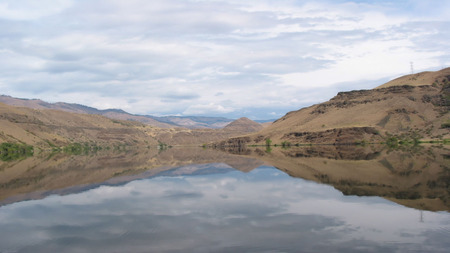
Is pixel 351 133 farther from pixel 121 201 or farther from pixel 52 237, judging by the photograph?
pixel 52 237

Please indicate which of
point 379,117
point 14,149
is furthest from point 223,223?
point 14,149

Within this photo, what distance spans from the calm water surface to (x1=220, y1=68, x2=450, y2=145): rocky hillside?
110 meters

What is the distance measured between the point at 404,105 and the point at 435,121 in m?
20.2

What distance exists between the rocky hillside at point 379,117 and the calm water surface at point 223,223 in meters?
110

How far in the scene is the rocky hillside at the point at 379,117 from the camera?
13339cm

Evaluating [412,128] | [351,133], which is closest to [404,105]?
[412,128]

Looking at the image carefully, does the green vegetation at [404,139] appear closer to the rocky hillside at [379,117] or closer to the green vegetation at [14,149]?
the rocky hillside at [379,117]

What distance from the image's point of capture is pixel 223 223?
19547 millimetres

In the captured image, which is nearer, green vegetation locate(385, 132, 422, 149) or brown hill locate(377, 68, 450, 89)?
green vegetation locate(385, 132, 422, 149)

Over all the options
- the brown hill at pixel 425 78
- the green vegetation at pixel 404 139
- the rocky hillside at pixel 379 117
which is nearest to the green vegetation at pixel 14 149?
the rocky hillside at pixel 379 117

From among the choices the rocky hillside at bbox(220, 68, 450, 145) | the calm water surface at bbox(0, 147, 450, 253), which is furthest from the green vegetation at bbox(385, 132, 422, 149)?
the calm water surface at bbox(0, 147, 450, 253)

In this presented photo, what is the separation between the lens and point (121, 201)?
1097 inches

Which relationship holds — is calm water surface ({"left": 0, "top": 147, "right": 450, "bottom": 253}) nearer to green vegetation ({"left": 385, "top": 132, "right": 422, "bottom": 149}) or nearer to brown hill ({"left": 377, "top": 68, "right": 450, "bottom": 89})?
green vegetation ({"left": 385, "top": 132, "right": 422, "bottom": 149})

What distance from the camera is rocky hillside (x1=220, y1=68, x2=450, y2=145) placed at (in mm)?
133388
